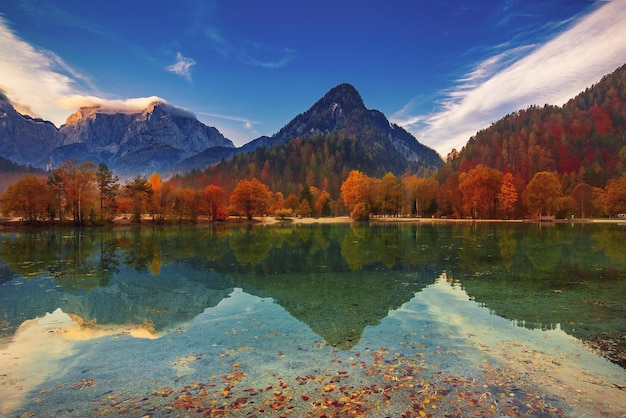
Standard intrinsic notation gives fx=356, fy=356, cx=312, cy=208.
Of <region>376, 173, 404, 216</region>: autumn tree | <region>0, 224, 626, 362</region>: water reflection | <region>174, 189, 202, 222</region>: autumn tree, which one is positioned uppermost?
<region>376, 173, 404, 216</region>: autumn tree

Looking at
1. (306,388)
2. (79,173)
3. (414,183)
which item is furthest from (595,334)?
(414,183)

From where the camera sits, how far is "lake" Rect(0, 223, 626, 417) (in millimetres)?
8055

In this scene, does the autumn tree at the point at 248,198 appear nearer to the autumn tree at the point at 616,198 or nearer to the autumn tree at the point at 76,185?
the autumn tree at the point at 76,185

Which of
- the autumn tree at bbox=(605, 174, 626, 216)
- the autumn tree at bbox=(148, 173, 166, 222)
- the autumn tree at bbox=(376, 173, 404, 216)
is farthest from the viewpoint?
the autumn tree at bbox=(376, 173, 404, 216)

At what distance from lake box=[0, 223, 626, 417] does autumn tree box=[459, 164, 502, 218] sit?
3664 inches

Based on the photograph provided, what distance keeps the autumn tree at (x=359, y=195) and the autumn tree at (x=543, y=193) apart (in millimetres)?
49698

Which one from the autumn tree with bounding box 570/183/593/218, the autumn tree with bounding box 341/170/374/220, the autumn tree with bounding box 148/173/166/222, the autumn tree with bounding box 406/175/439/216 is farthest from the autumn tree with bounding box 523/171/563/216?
the autumn tree with bounding box 148/173/166/222

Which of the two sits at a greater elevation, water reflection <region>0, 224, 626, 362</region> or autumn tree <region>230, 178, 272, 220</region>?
autumn tree <region>230, 178, 272, 220</region>

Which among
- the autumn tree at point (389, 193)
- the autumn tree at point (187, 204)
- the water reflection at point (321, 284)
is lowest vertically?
the water reflection at point (321, 284)

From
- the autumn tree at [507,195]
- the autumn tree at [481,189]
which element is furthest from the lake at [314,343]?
the autumn tree at [507,195]

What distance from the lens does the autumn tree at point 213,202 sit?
10900 cm

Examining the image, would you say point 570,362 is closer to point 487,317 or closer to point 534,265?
point 487,317

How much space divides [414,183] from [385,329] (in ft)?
440

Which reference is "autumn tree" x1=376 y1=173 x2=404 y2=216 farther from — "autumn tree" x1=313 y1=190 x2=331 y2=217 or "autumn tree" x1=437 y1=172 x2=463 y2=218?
"autumn tree" x1=313 y1=190 x2=331 y2=217
